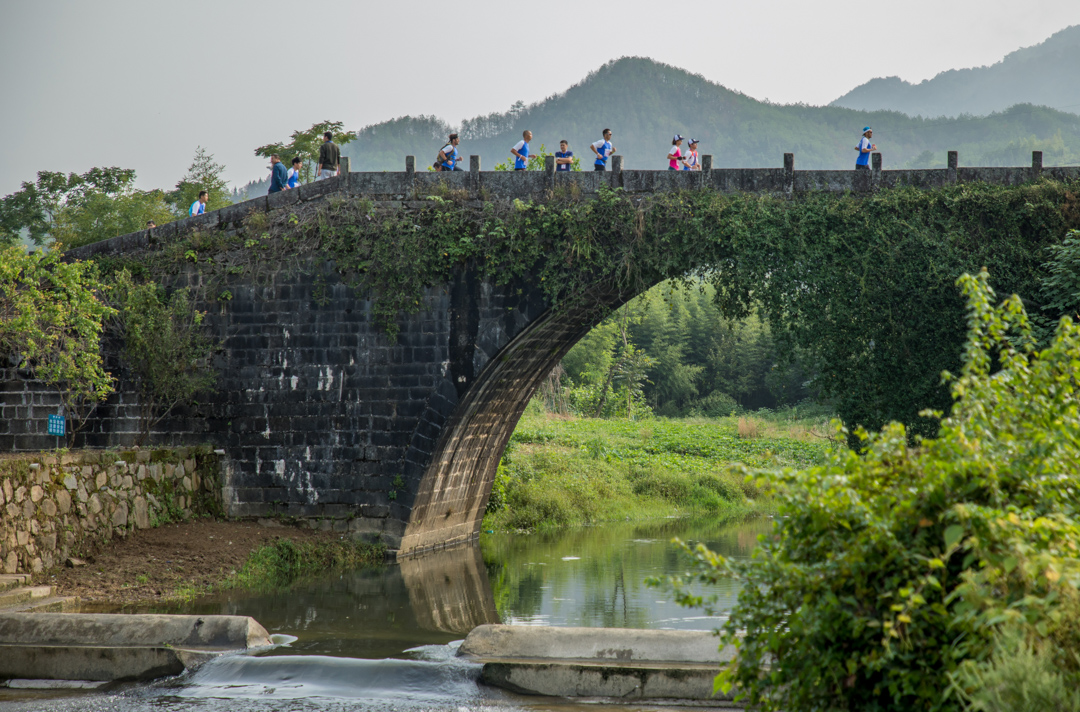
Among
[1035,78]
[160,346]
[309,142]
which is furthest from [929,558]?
[1035,78]

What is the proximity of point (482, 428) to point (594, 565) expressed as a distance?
2.63 m

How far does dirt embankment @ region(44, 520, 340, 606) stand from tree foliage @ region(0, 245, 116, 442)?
203cm

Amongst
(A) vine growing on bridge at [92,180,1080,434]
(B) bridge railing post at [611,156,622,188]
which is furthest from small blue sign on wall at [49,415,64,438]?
(B) bridge railing post at [611,156,622,188]

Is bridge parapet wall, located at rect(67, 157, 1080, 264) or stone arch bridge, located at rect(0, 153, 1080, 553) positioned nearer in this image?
bridge parapet wall, located at rect(67, 157, 1080, 264)

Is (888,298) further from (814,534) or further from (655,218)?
(814,534)

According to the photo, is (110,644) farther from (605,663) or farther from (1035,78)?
(1035,78)

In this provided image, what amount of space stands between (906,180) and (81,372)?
991cm

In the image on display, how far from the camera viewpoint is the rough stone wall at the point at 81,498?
8859 mm

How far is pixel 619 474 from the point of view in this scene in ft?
65.0

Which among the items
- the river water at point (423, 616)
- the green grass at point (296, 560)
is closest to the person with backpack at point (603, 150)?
the river water at point (423, 616)

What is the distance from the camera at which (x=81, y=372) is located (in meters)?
10.9

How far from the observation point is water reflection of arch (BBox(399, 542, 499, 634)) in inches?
366

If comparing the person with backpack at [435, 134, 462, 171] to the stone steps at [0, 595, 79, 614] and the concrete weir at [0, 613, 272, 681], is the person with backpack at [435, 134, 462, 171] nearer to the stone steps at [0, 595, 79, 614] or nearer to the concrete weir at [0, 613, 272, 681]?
the stone steps at [0, 595, 79, 614]

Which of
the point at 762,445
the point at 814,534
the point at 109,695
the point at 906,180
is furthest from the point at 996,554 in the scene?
the point at 762,445
